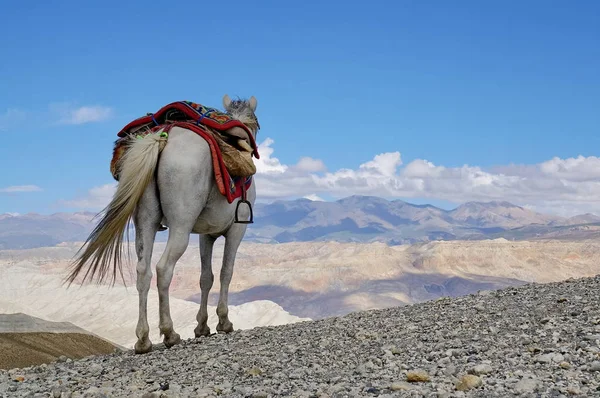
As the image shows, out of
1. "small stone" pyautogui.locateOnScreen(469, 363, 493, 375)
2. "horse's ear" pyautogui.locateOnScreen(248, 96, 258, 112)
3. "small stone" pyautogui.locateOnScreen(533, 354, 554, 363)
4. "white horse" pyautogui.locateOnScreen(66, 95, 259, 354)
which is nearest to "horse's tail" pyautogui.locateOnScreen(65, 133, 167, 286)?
"white horse" pyautogui.locateOnScreen(66, 95, 259, 354)

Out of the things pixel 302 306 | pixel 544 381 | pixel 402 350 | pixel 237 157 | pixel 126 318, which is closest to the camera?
pixel 544 381

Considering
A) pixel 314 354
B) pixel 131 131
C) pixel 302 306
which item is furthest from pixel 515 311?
pixel 302 306

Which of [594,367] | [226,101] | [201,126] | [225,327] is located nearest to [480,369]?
[594,367]

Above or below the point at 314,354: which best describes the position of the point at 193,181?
above

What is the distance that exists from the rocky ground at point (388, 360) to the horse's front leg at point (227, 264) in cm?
70

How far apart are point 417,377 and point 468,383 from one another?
453 mm

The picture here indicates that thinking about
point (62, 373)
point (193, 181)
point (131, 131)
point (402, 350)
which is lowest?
point (62, 373)

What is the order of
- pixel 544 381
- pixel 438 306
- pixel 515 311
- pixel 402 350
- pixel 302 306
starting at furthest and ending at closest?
pixel 302 306
pixel 438 306
pixel 515 311
pixel 402 350
pixel 544 381

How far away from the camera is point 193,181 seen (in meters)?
8.44

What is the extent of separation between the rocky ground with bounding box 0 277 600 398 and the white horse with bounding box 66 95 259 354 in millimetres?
979

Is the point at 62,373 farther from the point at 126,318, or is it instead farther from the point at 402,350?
the point at 126,318

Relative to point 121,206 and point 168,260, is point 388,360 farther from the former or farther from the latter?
point 121,206

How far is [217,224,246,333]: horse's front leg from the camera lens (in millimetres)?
9641

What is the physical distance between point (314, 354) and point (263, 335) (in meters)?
2.08
